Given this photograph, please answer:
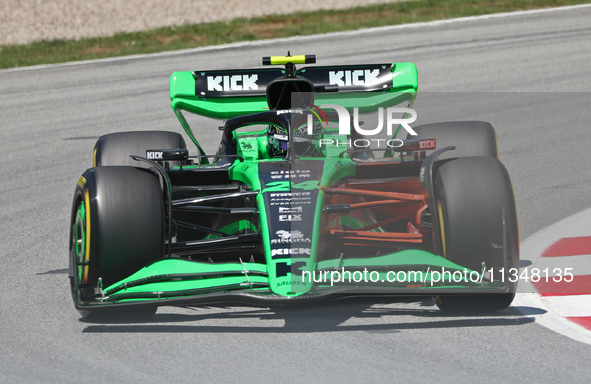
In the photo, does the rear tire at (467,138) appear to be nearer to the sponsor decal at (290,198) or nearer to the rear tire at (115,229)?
the sponsor decal at (290,198)

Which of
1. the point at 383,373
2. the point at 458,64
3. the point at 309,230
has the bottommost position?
the point at 383,373

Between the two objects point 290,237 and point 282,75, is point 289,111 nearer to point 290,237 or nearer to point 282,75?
point 282,75

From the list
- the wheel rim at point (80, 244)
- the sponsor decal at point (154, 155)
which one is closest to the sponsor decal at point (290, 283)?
the wheel rim at point (80, 244)

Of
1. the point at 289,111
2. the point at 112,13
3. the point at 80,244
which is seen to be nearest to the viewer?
the point at 80,244

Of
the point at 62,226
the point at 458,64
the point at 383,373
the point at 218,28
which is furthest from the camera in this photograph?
the point at 218,28

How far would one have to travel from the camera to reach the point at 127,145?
21.7 feet

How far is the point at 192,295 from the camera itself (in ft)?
13.9

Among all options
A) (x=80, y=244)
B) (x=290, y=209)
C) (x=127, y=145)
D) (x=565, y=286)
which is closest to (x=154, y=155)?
(x=80, y=244)

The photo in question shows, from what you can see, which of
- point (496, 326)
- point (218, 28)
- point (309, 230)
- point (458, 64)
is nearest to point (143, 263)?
point (309, 230)

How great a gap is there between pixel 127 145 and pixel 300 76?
1401mm

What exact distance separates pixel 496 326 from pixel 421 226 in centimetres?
72

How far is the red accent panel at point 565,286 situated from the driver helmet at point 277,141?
6.07ft

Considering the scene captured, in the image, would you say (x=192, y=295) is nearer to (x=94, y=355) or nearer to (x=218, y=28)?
(x=94, y=355)

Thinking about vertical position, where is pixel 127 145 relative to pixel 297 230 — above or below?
above
